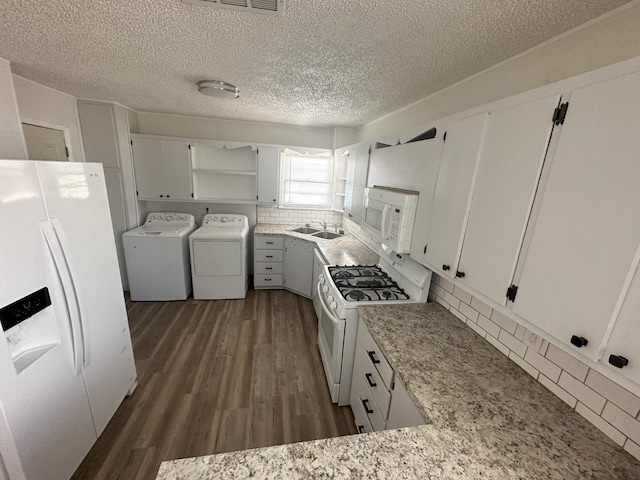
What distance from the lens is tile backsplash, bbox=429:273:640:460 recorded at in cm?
88

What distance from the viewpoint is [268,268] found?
3891 millimetres

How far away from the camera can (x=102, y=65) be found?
187 cm

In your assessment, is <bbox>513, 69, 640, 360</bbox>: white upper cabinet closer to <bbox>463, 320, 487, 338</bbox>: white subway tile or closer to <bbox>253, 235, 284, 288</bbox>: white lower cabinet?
<bbox>463, 320, 487, 338</bbox>: white subway tile

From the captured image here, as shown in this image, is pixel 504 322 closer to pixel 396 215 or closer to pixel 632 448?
pixel 632 448

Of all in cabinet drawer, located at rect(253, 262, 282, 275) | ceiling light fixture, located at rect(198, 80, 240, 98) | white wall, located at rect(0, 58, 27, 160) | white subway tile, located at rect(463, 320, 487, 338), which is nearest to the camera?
white subway tile, located at rect(463, 320, 487, 338)

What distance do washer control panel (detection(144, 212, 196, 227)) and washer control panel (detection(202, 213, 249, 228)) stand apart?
0.21 m

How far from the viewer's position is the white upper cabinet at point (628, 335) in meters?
0.68

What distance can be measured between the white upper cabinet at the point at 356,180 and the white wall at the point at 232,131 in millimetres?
1200

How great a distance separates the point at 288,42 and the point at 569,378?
2041mm

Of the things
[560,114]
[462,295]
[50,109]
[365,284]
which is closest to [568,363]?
[462,295]

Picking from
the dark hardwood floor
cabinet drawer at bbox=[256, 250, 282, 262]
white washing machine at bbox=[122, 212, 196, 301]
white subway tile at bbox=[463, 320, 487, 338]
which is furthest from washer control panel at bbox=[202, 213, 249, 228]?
white subway tile at bbox=[463, 320, 487, 338]

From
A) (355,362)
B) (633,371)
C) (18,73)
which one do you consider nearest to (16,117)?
(18,73)

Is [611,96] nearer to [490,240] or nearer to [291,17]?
[490,240]

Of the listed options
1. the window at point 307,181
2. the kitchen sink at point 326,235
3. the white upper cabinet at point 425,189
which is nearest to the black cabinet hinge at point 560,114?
the white upper cabinet at point 425,189
